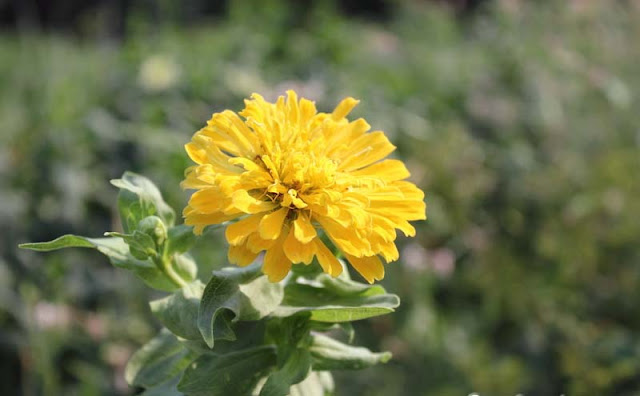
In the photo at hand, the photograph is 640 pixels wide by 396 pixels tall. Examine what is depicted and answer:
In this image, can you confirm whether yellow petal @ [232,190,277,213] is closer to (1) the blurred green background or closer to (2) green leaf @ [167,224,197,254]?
(2) green leaf @ [167,224,197,254]

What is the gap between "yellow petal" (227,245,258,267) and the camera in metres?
0.83

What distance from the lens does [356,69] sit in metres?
3.51

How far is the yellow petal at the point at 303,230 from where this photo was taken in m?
0.81

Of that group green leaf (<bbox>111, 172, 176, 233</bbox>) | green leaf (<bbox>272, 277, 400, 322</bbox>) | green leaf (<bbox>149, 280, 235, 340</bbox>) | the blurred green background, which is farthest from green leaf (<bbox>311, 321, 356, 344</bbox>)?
the blurred green background

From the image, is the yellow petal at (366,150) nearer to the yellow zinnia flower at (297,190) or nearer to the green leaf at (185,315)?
the yellow zinnia flower at (297,190)

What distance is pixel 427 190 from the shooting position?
294cm

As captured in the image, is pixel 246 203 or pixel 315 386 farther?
pixel 315 386

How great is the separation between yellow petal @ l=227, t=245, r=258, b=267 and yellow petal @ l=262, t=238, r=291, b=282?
0.02m

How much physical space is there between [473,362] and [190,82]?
4.83 feet

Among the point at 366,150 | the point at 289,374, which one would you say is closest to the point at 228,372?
the point at 289,374

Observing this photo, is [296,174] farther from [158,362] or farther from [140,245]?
[158,362]

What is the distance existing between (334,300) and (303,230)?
6.7 inches

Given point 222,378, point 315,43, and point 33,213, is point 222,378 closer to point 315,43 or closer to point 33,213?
point 33,213

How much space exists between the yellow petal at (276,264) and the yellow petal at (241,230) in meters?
0.03
